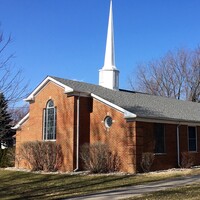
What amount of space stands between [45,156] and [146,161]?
610 cm

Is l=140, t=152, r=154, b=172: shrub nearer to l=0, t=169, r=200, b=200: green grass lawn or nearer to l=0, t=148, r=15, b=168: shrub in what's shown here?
l=0, t=169, r=200, b=200: green grass lawn

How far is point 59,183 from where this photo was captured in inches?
666

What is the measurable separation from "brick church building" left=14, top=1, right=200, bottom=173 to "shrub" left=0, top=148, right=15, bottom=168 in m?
2.13

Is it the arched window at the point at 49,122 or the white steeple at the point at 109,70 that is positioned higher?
the white steeple at the point at 109,70

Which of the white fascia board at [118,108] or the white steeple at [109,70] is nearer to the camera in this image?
the white fascia board at [118,108]

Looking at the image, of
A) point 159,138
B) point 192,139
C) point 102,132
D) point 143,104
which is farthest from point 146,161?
point 192,139

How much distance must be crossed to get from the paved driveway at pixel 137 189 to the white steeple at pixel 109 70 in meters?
11.5

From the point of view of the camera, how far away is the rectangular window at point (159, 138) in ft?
69.7

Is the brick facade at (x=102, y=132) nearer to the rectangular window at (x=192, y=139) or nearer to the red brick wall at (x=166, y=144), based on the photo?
the red brick wall at (x=166, y=144)

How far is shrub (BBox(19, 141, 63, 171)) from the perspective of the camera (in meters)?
21.5

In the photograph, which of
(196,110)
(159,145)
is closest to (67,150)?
(159,145)

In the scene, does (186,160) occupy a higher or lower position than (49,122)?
lower

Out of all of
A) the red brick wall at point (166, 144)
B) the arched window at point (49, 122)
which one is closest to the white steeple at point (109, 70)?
the arched window at point (49, 122)

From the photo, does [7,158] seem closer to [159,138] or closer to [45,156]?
[45,156]
